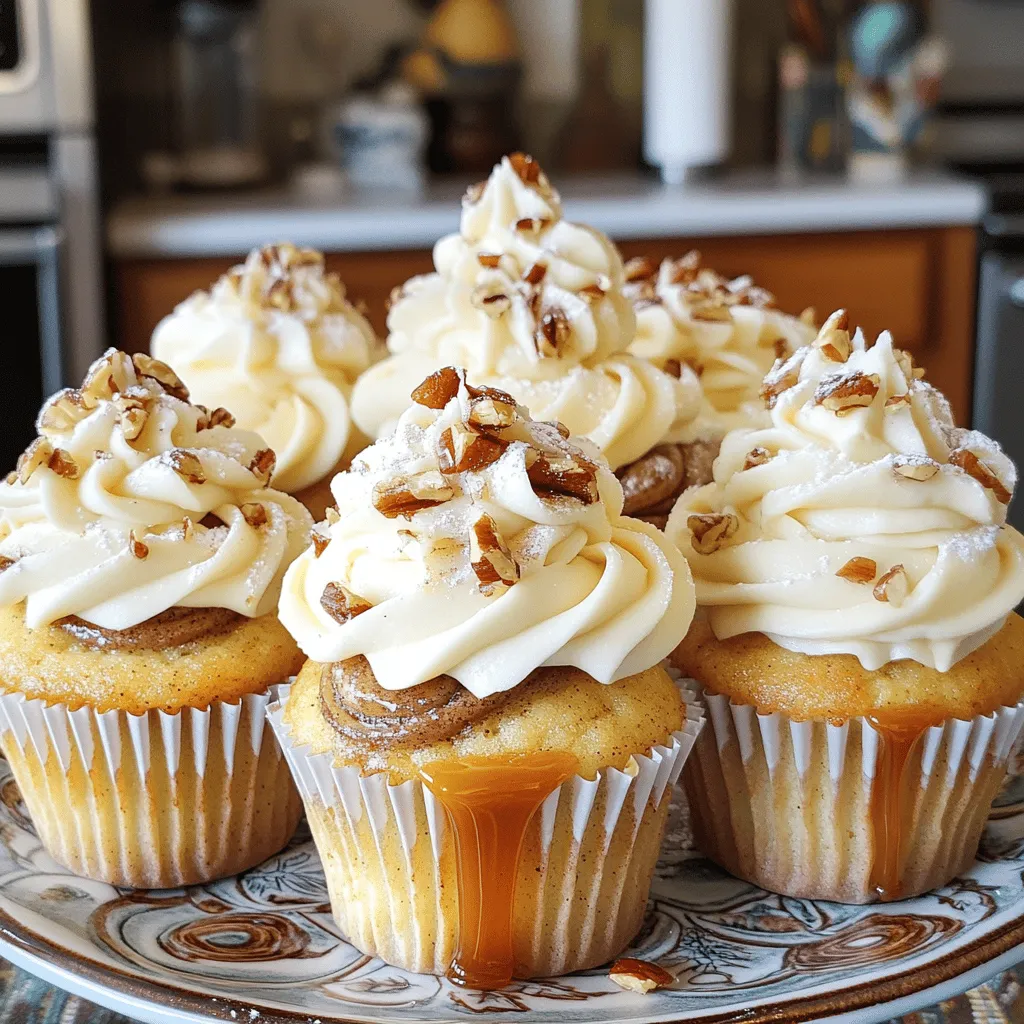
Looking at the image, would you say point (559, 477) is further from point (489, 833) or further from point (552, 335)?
point (552, 335)

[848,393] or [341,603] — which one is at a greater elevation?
[848,393]

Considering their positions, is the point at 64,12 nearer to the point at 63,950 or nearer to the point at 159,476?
the point at 159,476

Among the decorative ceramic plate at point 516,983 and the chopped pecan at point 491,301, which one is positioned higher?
the chopped pecan at point 491,301

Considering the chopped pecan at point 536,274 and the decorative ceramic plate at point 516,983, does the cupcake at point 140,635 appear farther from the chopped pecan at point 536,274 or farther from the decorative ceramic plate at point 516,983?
the chopped pecan at point 536,274

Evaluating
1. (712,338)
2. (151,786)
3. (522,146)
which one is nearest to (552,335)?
(712,338)

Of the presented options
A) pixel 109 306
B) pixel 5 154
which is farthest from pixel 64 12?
pixel 109 306

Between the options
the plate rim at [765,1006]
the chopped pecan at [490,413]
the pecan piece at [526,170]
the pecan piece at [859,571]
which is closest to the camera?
the plate rim at [765,1006]

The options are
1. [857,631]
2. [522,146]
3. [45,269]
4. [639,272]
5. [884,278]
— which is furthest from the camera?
[522,146]

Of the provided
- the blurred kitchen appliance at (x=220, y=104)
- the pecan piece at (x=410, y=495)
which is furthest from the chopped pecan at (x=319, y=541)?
the blurred kitchen appliance at (x=220, y=104)

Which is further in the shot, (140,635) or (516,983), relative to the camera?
(140,635)
